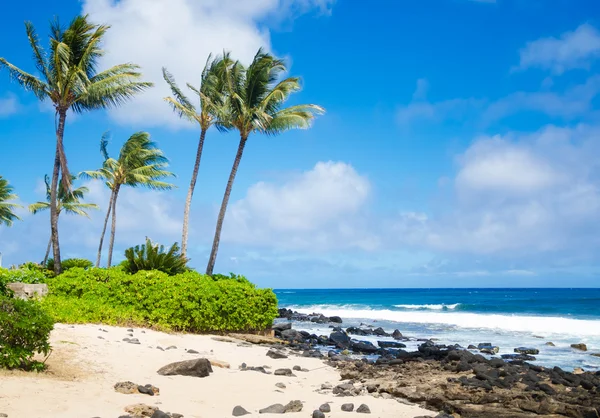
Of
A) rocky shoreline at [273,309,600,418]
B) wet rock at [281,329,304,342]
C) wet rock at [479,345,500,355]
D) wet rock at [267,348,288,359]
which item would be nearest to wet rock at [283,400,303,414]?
rocky shoreline at [273,309,600,418]

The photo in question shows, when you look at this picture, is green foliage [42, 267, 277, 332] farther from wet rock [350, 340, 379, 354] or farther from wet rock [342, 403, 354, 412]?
wet rock [342, 403, 354, 412]

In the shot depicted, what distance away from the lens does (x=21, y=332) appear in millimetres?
7074

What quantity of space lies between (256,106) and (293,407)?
57.5ft

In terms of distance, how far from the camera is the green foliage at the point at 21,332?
22.9 ft

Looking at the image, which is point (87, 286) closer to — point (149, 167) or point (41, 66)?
point (41, 66)

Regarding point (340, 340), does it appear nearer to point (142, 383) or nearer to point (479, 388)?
point (479, 388)

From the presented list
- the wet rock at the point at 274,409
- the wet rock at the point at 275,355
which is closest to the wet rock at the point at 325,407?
the wet rock at the point at 274,409

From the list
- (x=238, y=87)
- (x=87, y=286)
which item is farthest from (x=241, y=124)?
(x=87, y=286)

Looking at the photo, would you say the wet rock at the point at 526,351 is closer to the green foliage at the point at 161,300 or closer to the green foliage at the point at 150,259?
the green foliage at the point at 161,300

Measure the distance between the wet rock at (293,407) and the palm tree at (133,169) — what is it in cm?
2801

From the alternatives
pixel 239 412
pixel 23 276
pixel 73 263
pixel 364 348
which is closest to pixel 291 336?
pixel 364 348

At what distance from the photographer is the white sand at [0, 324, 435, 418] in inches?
246

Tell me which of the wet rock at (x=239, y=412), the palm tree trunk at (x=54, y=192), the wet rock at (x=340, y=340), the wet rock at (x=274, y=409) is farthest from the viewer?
the palm tree trunk at (x=54, y=192)

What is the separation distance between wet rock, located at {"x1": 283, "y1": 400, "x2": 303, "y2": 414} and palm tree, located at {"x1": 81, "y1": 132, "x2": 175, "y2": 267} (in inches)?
1103
